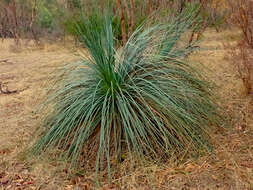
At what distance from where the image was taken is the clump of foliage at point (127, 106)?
171cm

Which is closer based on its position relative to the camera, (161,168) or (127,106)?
(161,168)

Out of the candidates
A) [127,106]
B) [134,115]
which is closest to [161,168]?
[134,115]

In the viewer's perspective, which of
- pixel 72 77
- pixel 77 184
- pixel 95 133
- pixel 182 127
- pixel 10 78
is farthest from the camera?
pixel 10 78

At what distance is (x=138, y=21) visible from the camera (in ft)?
15.0

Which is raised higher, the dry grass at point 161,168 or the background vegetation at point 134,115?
the background vegetation at point 134,115

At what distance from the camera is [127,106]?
6.11 feet

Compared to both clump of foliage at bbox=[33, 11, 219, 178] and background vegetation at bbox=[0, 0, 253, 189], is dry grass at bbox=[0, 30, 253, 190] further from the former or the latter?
clump of foliage at bbox=[33, 11, 219, 178]

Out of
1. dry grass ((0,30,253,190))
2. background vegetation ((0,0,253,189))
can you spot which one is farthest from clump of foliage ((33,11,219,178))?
dry grass ((0,30,253,190))

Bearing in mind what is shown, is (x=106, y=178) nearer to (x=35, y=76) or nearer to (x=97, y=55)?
(x=97, y=55)

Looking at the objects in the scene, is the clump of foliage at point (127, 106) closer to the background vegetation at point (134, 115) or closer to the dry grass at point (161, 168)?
Result: the background vegetation at point (134, 115)

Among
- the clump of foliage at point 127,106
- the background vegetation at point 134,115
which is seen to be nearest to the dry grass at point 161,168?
the background vegetation at point 134,115

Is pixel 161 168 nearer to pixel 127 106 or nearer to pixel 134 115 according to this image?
pixel 134 115

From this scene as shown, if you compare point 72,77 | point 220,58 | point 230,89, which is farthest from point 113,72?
point 220,58

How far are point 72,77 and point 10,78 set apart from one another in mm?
2692
